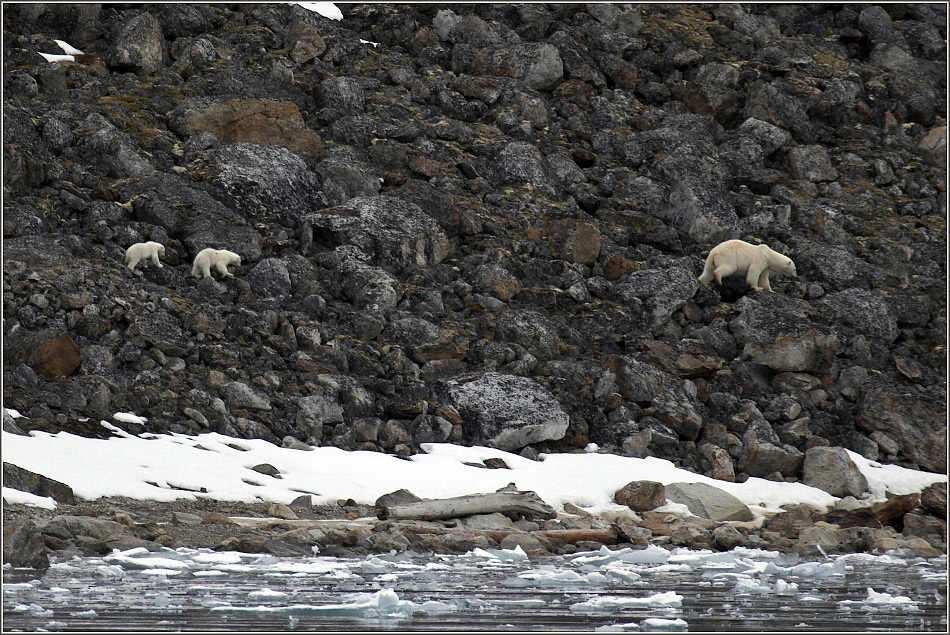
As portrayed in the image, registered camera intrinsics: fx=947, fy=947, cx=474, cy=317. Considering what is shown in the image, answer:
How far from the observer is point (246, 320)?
19.3m

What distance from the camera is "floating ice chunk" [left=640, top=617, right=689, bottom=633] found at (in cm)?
637

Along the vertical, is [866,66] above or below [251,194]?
above

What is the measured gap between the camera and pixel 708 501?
15.5 meters

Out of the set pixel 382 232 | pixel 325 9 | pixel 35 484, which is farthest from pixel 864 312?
pixel 325 9

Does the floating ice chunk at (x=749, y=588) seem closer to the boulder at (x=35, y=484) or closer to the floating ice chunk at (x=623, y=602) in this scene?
the floating ice chunk at (x=623, y=602)

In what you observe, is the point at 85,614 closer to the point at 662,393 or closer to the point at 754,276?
the point at 662,393

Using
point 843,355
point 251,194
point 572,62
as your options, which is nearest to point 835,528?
point 843,355

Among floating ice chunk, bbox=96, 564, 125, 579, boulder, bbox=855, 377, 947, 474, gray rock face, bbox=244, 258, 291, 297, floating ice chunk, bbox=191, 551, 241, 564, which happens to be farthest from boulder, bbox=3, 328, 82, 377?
boulder, bbox=855, 377, 947, 474

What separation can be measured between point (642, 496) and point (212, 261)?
35.7 ft

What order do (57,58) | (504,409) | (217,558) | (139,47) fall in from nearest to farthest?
(217,558) → (504,409) → (57,58) → (139,47)

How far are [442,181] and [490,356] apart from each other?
811cm

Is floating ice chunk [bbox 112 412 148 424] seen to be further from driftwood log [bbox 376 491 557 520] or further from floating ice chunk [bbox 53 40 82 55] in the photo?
floating ice chunk [bbox 53 40 82 55]

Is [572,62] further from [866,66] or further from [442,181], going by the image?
[866,66]

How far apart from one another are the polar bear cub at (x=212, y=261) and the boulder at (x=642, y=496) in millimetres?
10207
